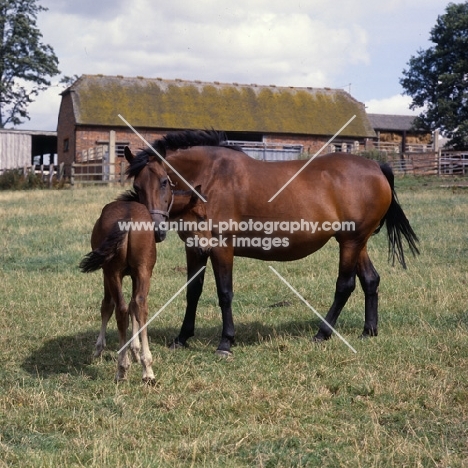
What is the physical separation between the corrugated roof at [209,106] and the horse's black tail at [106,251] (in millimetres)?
32556

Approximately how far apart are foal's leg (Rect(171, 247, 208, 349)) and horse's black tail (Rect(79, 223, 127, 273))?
1.40 meters

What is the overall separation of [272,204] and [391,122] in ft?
172

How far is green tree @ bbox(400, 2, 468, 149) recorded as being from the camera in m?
45.1

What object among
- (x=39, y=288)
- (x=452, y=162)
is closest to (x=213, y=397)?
(x=39, y=288)

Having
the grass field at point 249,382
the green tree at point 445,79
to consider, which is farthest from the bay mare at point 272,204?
the green tree at point 445,79

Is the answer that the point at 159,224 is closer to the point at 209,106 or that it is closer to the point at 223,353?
the point at 223,353

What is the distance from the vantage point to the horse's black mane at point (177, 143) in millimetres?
6629

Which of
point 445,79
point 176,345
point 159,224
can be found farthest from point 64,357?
point 445,79

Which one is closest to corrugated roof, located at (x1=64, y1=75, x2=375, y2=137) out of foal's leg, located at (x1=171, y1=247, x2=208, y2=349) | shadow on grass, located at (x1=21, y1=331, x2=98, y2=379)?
foal's leg, located at (x1=171, y1=247, x2=208, y2=349)

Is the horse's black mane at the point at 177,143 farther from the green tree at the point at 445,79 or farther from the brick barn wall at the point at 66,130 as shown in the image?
the green tree at the point at 445,79

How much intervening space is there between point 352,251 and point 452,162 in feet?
93.0

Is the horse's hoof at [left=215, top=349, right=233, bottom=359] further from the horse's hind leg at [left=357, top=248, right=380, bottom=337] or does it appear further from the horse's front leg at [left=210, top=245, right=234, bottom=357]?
the horse's hind leg at [left=357, top=248, right=380, bottom=337]

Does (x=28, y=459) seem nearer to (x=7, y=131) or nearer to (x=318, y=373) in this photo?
(x=318, y=373)

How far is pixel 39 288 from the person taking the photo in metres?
9.83
